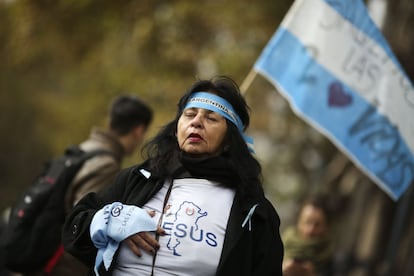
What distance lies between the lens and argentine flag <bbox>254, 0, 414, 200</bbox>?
5.77 metres

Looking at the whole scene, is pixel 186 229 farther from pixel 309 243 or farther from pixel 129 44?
pixel 129 44

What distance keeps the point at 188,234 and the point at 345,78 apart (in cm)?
261

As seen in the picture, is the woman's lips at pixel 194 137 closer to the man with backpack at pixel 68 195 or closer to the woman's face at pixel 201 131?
the woman's face at pixel 201 131

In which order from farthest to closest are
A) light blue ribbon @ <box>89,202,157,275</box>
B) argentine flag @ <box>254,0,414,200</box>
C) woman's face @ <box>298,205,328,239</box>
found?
1. woman's face @ <box>298,205,328,239</box>
2. argentine flag @ <box>254,0,414,200</box>
3. light blue ribbon @ <box>89,202,157,275</box>

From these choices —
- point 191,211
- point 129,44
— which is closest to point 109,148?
point 191,211

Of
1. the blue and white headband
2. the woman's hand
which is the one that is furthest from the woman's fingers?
the blue and white headband

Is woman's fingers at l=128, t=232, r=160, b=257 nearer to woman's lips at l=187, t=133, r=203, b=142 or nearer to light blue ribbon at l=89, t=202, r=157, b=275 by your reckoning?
light blue ribbon at l=89, t=202, r=157, b=275

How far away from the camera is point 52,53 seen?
41.8ft

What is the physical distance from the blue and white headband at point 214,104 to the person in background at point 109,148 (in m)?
1.24

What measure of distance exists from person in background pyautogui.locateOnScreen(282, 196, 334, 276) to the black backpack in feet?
5.04

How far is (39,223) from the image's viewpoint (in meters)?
5.08

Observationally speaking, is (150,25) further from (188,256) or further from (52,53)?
(188,256)

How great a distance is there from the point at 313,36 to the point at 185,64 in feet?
22.2

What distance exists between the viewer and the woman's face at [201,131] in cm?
392
